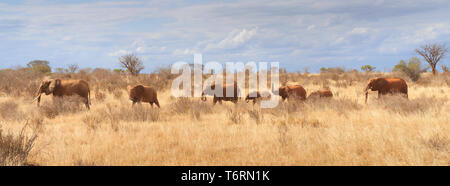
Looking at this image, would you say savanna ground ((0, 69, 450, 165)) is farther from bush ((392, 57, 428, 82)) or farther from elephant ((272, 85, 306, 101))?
bush ((392, 57, 428, 82))

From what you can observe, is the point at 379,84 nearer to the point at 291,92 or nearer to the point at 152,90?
the point at 291,92

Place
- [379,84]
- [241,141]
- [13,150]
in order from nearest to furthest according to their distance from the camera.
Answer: [13,150] < [241,141] < [379,84]

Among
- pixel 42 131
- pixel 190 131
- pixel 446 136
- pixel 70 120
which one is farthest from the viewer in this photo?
pixel 70 120

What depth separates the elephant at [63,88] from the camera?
13180mm

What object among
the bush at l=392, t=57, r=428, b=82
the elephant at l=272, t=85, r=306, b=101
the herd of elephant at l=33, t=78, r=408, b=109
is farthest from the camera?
the bush at l=392, t=57, r=428, b=82

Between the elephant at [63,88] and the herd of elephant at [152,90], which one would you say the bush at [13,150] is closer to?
the herd of elephant at [152,90]

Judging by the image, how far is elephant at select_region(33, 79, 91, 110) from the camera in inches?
519

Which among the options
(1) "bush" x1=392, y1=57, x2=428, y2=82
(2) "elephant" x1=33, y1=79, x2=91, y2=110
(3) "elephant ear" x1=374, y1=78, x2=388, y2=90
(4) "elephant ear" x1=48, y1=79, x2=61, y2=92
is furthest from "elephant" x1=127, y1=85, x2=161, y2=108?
(1) "bush" x1=392, y1=57, x2=428, y2=82

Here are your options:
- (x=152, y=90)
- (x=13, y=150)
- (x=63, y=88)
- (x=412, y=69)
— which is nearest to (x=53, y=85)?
(x=63, y=88)

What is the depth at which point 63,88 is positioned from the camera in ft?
43.9

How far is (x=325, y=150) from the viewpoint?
223 inches

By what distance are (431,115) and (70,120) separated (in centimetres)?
1024
